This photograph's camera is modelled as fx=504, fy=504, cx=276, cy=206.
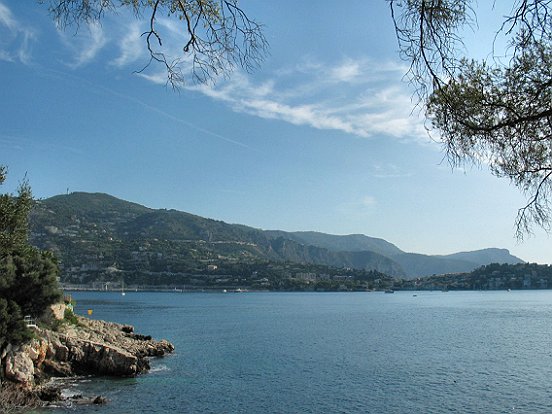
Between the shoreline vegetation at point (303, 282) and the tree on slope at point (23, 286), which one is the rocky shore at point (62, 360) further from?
the shoreline vegetation at point (303, 282)

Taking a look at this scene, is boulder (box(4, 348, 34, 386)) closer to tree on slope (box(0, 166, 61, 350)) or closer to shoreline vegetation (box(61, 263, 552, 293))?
tree on slope (box(0, 166, 61, 350))

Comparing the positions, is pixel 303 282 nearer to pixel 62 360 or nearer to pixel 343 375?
pixel 343 375

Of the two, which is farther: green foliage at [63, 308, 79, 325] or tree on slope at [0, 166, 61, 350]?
green foliage at [63, 308, 79, 325]

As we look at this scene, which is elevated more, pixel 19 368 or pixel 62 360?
pixel 19 368

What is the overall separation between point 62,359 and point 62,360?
0.18 ft

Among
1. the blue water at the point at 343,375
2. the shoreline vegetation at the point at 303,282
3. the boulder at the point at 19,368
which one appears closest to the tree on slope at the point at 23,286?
the boulder at the point at 19,368

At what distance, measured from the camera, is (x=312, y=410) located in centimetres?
2109

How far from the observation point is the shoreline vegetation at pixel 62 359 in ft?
70.1

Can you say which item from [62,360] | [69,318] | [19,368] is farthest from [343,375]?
[69,318]

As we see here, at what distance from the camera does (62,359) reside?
27.3m

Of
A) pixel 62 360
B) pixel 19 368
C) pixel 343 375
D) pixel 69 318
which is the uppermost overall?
A: pixel 69 318

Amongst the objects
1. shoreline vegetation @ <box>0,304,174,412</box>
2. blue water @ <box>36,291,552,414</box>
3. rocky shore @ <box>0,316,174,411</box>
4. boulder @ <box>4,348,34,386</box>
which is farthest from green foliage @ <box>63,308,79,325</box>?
boulder @ <box>4,348,34,386</box>

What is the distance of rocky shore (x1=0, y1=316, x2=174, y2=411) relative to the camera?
2148cm

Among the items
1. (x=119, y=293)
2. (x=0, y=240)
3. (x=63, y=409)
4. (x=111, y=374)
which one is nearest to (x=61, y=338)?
(x=111, y=374)
